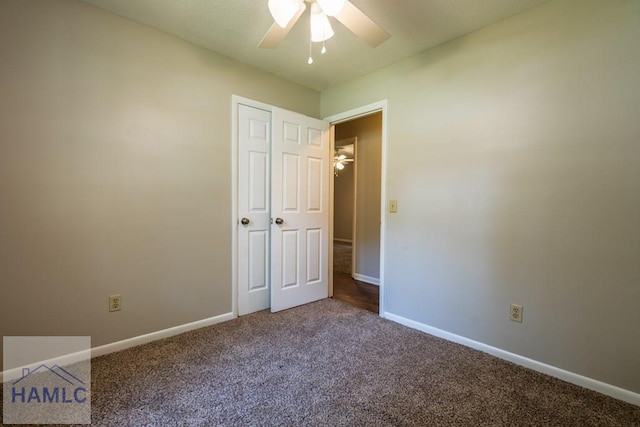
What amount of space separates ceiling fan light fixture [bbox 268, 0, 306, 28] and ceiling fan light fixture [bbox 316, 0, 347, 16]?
0.42ft

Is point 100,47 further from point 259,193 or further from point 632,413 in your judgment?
point 632,413

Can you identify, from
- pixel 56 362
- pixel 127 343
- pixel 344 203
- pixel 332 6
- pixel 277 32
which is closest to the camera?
pixel 332 6

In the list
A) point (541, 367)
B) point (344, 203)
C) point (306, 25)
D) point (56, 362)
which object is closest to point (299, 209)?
point (306, 25)

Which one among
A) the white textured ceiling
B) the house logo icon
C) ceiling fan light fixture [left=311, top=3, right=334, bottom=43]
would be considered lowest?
the house logo icon

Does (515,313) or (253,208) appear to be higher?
(253,208)

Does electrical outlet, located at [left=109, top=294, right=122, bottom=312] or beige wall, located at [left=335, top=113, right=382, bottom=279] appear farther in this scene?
beige wall, located at [left=335, top=113, right=382, bottom=279]

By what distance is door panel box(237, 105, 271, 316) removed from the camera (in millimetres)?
2631

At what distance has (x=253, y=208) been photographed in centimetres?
272

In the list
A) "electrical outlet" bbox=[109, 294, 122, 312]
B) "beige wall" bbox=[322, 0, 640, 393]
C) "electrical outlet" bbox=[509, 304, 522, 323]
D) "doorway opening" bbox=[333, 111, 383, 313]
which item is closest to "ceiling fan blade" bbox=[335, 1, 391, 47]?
"beige wall" bbox=[322, 0, 640, 393]

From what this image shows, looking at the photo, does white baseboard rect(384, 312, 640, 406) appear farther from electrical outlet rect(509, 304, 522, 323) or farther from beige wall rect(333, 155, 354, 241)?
beige wall rect(333, 155, 354, 241)

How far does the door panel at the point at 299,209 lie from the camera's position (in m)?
2.78

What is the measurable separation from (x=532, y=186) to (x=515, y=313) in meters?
0.88

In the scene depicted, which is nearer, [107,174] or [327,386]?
[327,386]

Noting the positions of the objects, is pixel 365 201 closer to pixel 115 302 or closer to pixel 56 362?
pixel 115 302
